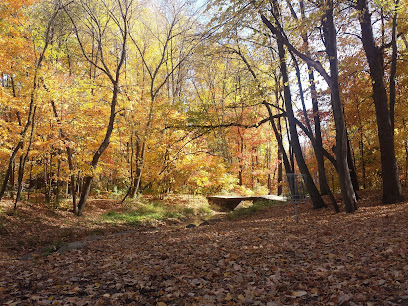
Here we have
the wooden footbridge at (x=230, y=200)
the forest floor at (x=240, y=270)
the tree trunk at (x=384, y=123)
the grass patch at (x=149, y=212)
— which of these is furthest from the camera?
the wooden footbridge at (x=230, y=200)

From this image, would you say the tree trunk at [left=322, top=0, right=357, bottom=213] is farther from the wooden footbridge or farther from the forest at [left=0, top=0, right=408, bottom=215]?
the wooden footbridge

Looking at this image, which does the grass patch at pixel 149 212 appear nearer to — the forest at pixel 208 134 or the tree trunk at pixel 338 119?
the forest at pixel 208 134

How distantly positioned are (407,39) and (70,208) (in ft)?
49.4

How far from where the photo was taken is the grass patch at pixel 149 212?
1200cm

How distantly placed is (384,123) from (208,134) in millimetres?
5850

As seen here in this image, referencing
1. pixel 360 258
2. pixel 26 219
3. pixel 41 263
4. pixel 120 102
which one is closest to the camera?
pixel 360 258

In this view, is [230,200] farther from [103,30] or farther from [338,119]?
[103,30]

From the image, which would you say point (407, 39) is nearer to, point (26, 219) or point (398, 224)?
point (398, 224)

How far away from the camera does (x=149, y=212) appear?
13664 millimetres

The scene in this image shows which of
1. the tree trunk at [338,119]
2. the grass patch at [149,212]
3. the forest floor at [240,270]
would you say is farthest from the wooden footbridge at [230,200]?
the forest floor at [240,270]

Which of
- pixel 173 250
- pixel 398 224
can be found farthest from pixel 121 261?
pixel 398 224

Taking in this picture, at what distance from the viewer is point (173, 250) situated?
18.3 feet

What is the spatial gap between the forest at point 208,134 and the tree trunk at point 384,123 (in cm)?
3

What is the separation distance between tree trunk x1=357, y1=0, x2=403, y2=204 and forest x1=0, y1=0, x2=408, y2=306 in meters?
0.03
